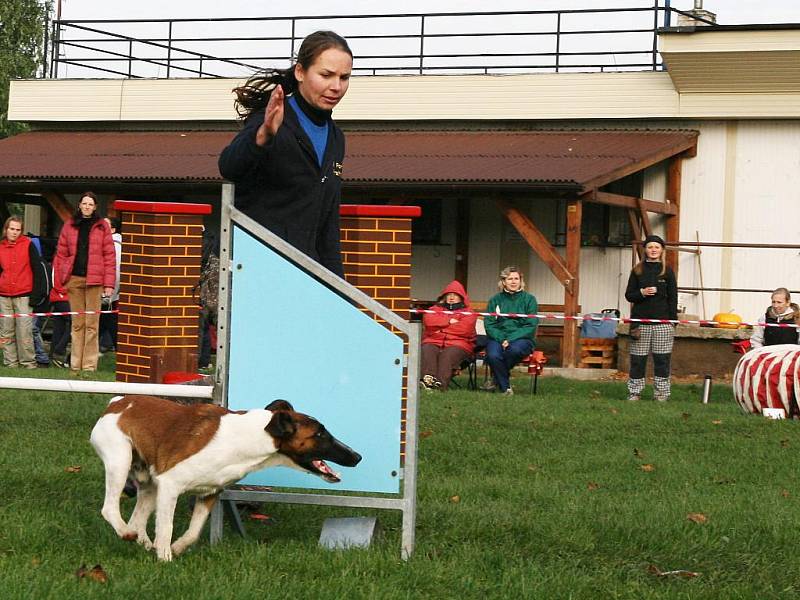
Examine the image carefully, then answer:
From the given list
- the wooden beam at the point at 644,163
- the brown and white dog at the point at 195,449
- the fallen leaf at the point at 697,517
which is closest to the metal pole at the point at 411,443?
the brown and white dog at the point at 195,449

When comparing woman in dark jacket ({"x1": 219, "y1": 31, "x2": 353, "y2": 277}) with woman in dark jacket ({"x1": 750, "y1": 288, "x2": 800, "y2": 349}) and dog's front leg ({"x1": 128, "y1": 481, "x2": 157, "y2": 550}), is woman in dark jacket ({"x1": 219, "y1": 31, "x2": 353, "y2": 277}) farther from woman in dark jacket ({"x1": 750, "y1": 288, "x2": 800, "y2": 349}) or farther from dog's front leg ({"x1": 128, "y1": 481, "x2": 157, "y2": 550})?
woman in dark jacket ({"x1": 750, "y1": 288, "x2": 800, "y2": 349})

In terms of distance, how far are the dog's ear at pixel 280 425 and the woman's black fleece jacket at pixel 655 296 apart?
1047 cm

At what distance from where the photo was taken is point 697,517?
6.43m

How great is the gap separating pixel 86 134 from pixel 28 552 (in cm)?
2191

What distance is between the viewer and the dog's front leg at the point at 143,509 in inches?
213

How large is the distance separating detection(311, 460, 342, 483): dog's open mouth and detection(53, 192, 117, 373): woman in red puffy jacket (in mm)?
10984

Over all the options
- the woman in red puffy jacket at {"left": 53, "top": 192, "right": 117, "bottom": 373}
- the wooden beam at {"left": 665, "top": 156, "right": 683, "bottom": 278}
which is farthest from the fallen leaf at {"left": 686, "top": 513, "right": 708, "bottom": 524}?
the wooden beam at {"left": 665, "top": 156, "right": 683, "bottom": 278}

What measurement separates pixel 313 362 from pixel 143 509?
2.90 ft

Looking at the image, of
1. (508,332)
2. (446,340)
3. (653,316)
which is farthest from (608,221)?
(446,340)

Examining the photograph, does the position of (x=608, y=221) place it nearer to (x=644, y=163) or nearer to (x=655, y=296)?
(x=644, y=163)

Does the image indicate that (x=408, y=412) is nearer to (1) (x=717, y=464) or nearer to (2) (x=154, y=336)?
(1) (x=717, y=464)

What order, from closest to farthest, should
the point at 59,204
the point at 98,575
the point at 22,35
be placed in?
the point at 98,575 < the point at 59,204 < the point at 22,35

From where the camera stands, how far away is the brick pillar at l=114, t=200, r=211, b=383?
9422 mm

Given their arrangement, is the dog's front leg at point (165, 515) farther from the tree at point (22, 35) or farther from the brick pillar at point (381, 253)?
the tree at point (22, 35)
